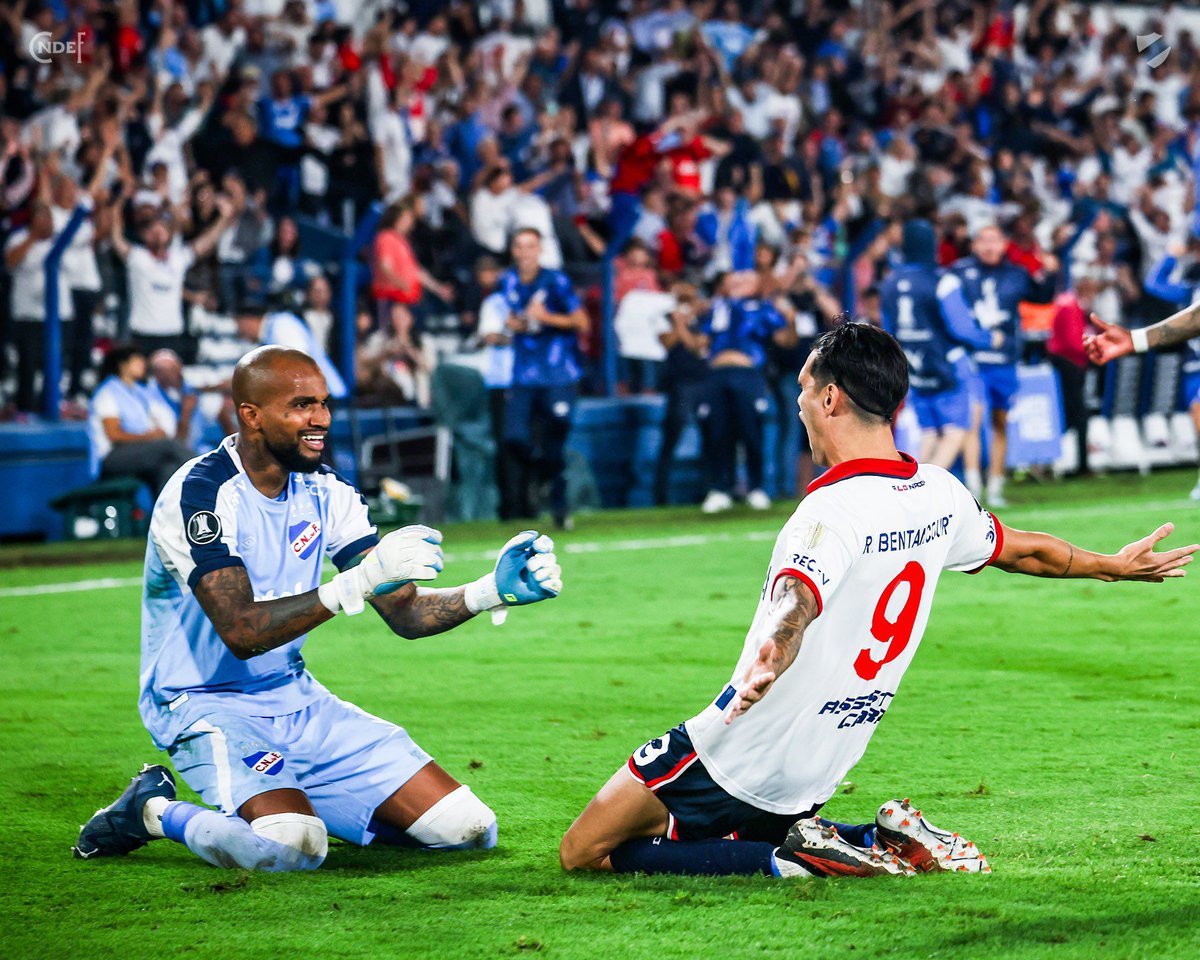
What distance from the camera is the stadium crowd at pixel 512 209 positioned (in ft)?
46.4

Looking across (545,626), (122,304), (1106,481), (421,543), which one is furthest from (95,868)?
(1106,481)

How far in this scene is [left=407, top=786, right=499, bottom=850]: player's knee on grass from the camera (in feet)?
16.7

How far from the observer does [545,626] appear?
9.66m

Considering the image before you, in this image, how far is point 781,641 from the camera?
3924 mm

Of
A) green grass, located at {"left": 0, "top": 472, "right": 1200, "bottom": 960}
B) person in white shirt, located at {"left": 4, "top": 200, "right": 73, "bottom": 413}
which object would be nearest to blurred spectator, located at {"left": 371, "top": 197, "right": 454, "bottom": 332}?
person in white shirt, located at {"left": 4, "top": 200, "right": 73, "bottom": 413}

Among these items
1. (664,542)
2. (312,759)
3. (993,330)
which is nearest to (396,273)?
(664,542)

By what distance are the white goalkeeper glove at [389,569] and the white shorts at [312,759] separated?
63 cm

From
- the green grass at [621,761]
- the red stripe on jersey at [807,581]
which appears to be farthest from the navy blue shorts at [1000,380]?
the red stripe on jersey at [807,581]

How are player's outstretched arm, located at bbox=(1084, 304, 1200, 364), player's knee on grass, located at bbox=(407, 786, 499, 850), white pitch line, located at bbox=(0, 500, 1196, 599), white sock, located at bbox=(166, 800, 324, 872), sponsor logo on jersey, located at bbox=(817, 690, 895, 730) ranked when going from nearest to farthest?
sponsor logo on jersey, located at bbox=(817, 690, 895, 730) → white sock, located at bbox=(166, 800, 324, 872) → player's knee on grass, located at bbox=(407, 786, 499, 850) → player's outstretched arm, located at bbox=(1084, 304, 1200, 364) → white pitch line, located at bbox=(0, 500, 1196, 599)

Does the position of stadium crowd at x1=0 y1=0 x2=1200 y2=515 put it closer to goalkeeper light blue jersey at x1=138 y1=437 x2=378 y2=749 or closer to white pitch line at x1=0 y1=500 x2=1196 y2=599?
white pitch line at x1=0 y1=500 x2=1196 y2=599

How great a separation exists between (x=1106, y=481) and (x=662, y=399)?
5.25m

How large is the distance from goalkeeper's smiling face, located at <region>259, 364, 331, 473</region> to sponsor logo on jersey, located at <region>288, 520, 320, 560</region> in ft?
0.78

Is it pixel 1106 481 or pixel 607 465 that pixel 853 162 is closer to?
pixel 1106 481

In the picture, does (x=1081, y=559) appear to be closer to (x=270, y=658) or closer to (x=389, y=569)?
(x=389, y=569)
